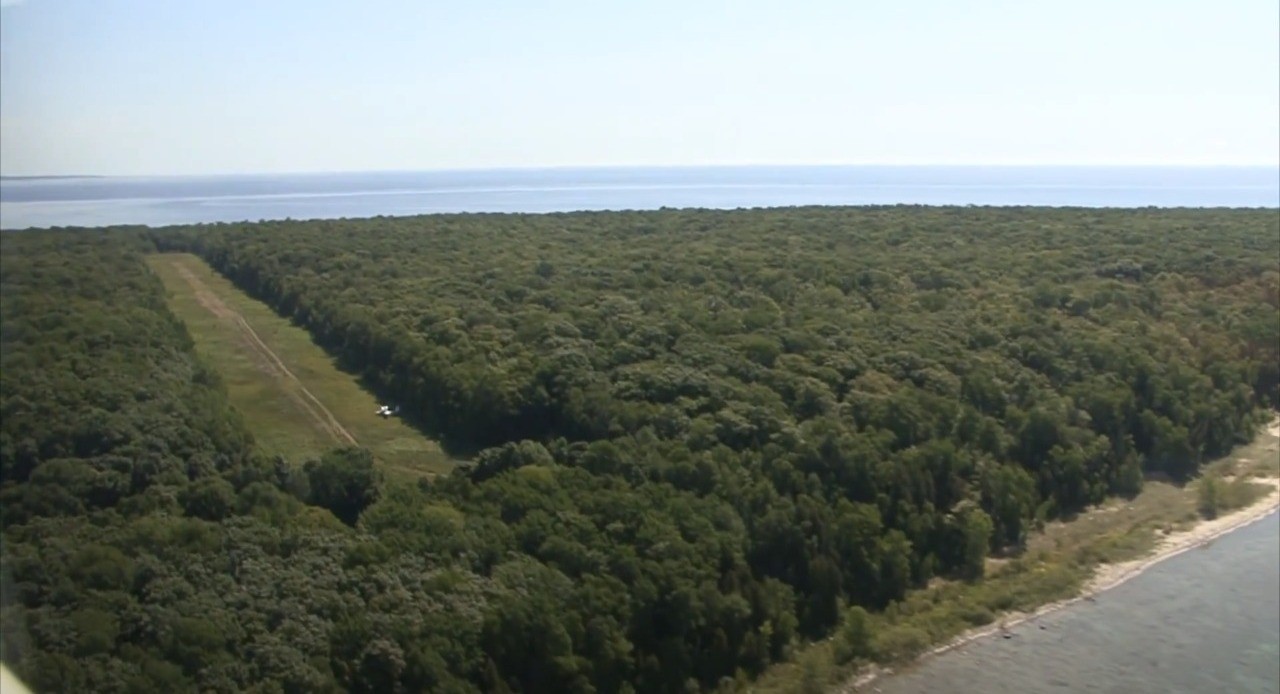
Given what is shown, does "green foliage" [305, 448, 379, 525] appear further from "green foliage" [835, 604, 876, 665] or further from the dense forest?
"green foliage" [835, 604, 876, 665]

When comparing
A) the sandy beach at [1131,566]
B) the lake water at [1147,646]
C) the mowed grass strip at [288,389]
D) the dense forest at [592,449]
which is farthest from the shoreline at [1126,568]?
the mowed grass strip at [288,389]

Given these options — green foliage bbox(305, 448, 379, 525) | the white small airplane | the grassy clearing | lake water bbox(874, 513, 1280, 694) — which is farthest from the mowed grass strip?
lake water bbox(874, 513, 1280, 694)

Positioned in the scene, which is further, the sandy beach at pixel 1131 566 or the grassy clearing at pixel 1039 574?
the sandy beach at pixel 1131 566

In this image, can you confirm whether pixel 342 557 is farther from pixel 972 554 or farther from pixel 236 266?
pixel 236 266

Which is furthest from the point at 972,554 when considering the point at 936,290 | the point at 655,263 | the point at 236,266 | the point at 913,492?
the point at 236,266

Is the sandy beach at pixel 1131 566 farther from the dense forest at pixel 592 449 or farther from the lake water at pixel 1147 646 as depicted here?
the dense forest at pixel 592 449

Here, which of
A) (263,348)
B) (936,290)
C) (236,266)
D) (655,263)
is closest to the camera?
(263,348)
